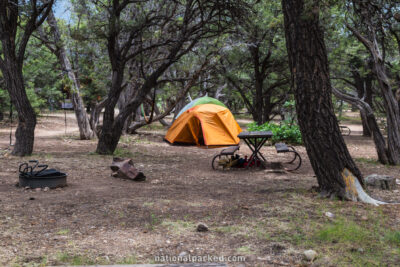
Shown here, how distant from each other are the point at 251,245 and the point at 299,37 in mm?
2924

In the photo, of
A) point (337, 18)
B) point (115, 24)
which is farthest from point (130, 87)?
point (337, 18)

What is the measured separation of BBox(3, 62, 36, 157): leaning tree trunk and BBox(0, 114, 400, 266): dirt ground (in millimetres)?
2216

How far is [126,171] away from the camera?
701 cm

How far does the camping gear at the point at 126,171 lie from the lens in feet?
22.9

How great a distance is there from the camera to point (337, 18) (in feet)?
29.9

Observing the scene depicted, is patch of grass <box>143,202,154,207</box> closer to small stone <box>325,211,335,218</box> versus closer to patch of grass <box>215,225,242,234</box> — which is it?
patch of grass <box>215,225,242,234</box>

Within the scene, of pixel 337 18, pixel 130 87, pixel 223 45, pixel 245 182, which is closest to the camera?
pixel 245 182

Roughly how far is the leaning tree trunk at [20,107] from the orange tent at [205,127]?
598cm

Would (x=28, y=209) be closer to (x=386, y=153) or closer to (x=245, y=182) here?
(x=245, y=182)

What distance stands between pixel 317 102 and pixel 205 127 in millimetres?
8893

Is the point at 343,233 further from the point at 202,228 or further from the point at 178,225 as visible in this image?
the point at 178,225

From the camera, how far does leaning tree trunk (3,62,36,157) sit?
9.16 meters

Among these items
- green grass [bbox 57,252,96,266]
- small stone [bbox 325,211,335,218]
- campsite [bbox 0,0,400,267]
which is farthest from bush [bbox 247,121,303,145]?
green grass [bbox 57,252,96,266]

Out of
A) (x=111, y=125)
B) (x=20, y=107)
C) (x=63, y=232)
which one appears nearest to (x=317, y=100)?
(x=63, y=232)
